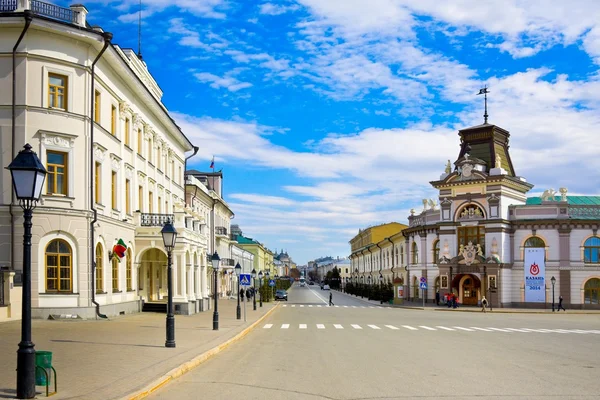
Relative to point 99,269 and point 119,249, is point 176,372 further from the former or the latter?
point 119,249

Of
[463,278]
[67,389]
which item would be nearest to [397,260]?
[463,278]

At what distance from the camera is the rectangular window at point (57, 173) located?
2530 centimetres

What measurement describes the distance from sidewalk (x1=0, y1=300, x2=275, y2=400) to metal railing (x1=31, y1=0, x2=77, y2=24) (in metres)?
12.5

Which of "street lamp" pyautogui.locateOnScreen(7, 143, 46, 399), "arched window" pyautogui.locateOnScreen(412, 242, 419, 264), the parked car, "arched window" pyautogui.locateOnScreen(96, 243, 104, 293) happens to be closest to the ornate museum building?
"arched window" pyautogui.locateOnScreen(412, 242, 419, 264)

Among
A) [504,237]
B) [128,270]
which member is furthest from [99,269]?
[504,237]

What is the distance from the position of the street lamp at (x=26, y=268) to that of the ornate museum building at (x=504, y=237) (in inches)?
1924

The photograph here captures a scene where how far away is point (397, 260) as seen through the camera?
249ft

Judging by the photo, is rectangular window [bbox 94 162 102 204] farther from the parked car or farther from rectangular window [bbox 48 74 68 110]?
the parked car

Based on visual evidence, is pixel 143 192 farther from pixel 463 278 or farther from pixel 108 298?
pixel 463 278

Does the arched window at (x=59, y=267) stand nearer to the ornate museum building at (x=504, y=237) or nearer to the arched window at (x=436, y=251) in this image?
the ornate museum building at (x=504, y=237)

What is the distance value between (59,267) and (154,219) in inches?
432

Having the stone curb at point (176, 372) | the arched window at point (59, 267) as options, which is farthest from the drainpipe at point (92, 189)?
the stone curb at point (176, 372)

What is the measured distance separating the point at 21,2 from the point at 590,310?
47599 mm

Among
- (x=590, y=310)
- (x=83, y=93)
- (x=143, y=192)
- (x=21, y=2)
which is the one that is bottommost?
(x=590, y=310)
